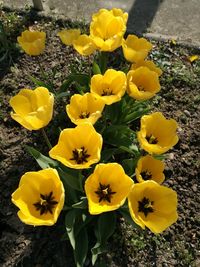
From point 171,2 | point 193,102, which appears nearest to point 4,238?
point 193,102

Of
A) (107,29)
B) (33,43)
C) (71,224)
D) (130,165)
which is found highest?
(107,29)

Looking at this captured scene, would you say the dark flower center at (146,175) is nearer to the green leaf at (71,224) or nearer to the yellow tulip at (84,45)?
the green leaf at (71,224)

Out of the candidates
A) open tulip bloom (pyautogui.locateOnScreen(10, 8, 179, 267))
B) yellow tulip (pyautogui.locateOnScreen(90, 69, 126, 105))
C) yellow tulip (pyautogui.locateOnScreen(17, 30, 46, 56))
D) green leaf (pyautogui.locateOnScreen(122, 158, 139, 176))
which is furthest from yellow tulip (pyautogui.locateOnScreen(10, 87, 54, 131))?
green leaf (pyautogui.locateOnScreen(122, 158, 139, 176))

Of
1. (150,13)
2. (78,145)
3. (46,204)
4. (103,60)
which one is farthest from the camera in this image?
(150,13)

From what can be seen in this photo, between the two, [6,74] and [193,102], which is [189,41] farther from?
[6,74]

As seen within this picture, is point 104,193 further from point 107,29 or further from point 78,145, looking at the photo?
point 107,29

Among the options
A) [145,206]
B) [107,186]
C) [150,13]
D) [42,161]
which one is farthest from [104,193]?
[150,13]
